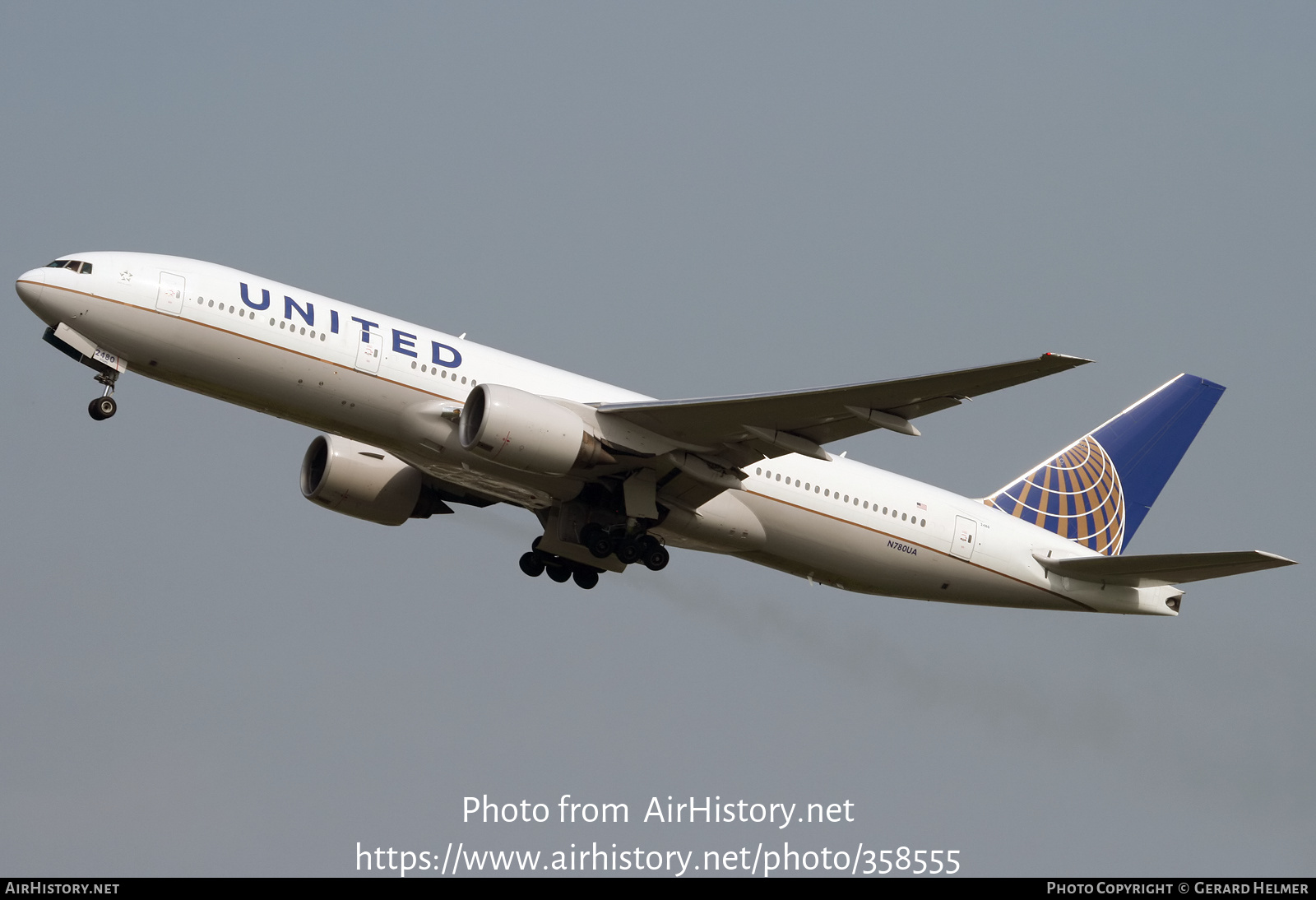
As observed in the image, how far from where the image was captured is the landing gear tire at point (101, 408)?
29.1 meters

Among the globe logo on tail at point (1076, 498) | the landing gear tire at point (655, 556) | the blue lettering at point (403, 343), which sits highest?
the globe logo on tail at point (1076, 498)

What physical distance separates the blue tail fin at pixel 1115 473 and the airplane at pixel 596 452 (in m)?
0.09

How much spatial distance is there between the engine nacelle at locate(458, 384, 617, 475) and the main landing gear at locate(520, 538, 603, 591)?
6421 millimetres

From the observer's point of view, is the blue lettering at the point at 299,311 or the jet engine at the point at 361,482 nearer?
the blue lettering at the point at 299,311

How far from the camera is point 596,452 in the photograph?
29500mm

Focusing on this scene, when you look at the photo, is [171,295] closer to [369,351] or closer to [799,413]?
[369,351]

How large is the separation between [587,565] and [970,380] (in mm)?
11951

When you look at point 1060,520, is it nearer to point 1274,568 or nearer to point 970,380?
point 1274,568

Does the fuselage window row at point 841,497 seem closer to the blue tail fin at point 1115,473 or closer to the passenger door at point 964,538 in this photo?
the passenger door at point 964,538

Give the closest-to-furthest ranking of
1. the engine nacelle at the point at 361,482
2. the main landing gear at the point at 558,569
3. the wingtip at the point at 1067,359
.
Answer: the wingtip at the point at 1067,359
the engine nacelle at the point at 361,482
the main landing gear at the point at 558,569

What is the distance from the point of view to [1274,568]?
2900 centimetres

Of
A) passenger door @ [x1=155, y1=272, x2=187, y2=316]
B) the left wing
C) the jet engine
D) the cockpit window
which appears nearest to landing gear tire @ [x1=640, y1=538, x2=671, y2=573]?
the left wing

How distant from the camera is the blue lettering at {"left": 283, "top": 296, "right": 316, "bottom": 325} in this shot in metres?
28.6

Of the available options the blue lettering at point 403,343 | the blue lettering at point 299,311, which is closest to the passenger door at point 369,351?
the blue lettering at point 403,343
